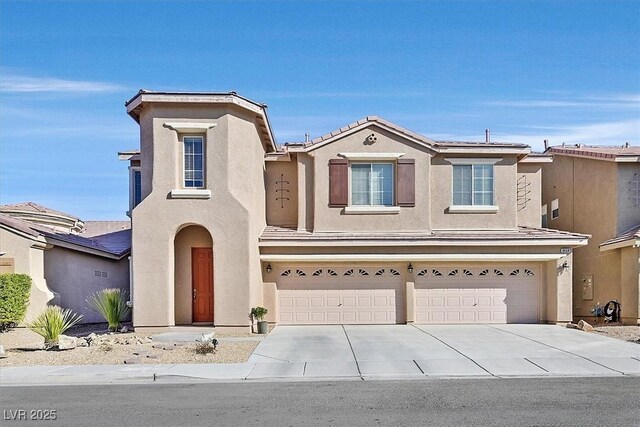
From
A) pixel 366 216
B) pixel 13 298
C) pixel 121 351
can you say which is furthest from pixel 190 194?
pixel 13 298

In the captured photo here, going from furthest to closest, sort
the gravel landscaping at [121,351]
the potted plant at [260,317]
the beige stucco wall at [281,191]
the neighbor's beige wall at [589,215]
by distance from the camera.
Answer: the beige stucco wall at [281,191], the neighbor's beige wall at [589,215], the potted plant at [260,317], the gravel landscaping at [121,351]

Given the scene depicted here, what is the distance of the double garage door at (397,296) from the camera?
20.1 meters

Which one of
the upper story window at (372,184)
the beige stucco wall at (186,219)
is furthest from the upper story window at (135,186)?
the upper story window at (372,184)

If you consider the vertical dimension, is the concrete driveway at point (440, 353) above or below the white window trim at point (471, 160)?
below

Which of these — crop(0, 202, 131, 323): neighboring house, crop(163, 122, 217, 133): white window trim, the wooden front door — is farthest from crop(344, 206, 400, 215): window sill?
crop(0, 202, 131, 323): neighboring house

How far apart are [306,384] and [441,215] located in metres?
11.2

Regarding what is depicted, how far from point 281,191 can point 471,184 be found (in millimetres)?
6996

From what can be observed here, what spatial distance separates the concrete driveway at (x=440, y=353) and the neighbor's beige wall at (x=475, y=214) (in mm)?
3828

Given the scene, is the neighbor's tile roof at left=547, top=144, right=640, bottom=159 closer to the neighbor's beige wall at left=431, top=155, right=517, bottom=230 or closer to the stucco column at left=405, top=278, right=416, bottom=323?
the neighbor's beige wall at left=431, top=155, right=517, bottom=230

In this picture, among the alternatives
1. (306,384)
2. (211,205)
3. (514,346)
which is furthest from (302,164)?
(306,384)

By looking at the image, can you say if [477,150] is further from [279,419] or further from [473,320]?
[279,419]

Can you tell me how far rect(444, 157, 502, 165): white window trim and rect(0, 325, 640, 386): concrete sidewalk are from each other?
6308mm

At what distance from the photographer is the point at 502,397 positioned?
32.2 feet

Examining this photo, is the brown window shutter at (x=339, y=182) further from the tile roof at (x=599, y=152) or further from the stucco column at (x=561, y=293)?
the tile roof at (x=599, y=152)
